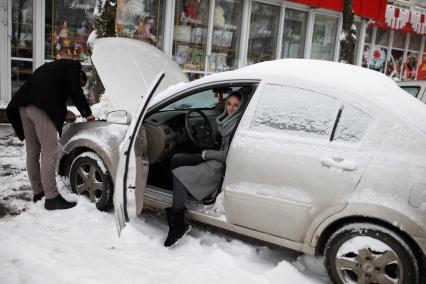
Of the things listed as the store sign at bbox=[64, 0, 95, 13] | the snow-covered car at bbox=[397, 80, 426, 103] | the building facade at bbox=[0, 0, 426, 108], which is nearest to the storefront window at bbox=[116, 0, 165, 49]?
the building facade at bbox=[0, 0, 426, 108]

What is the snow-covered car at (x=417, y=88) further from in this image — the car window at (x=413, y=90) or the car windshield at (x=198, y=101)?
the car windshield at (x=198, y=101)

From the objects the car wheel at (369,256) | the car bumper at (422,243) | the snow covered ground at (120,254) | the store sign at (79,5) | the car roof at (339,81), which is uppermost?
the store sign at (79,5)

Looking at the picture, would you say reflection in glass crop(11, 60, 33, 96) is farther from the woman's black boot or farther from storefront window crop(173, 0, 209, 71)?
the woman's black boot

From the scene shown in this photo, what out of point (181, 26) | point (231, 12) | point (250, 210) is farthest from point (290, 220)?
point (231, 12)

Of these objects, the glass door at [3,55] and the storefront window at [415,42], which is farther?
the storefront window at [415,42]

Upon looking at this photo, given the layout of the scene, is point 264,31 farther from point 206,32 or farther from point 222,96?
point 222,96

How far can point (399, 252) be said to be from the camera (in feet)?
9.18

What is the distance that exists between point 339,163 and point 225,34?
9.80 meters

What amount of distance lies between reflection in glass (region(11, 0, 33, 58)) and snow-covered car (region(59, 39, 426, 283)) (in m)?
6.32

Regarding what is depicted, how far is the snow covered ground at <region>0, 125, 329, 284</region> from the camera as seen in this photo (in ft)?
10.3

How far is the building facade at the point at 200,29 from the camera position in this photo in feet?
29.3

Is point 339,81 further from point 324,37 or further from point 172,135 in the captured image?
point 324,37

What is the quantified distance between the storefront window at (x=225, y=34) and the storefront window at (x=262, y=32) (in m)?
0.52

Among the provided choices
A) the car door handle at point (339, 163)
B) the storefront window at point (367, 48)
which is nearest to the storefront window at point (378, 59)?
the storefront window at point (367, 48)
